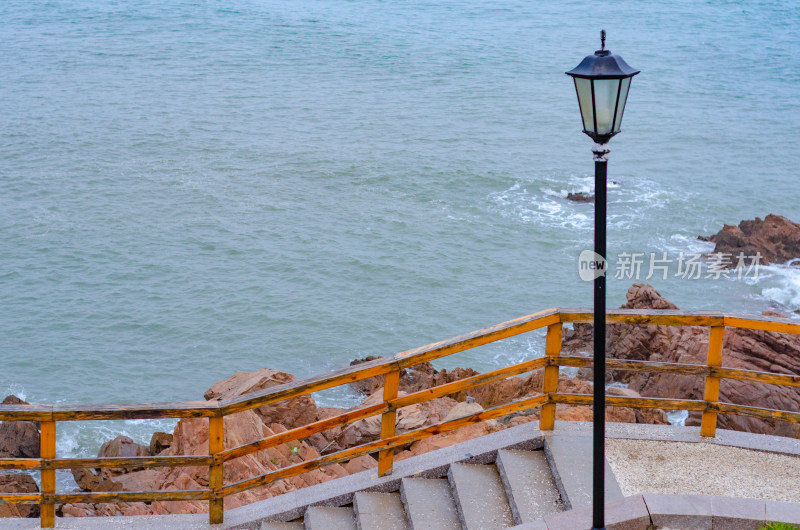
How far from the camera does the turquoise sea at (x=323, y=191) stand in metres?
23.7

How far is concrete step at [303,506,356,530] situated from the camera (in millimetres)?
6828

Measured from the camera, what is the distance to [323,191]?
35375 millimetres

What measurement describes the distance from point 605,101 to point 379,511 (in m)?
3.56

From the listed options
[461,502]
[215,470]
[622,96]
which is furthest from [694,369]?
[215,470]

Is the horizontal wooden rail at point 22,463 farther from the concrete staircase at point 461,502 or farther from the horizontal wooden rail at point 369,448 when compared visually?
the concrete staircase at point 461,502

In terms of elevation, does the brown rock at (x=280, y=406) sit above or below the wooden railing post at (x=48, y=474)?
below

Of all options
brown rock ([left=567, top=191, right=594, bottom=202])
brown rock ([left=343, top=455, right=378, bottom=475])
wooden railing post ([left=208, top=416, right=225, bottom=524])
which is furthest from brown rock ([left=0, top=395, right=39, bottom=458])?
brown rock ([left=567, top=191, right=594, bottom=202])

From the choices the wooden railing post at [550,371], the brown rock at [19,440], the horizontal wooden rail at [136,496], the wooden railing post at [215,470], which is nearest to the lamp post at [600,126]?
the wooden railing post at [550,371]

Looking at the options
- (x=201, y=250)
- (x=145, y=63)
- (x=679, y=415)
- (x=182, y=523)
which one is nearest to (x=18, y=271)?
(x=201, y=250)

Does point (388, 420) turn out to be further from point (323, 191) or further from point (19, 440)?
point (323, 191)

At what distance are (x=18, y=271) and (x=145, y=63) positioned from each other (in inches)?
1328

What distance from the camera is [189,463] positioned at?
652 cm

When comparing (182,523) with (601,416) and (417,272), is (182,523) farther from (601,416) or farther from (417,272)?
(417,272)

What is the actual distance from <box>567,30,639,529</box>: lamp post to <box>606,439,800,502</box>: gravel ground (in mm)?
944
